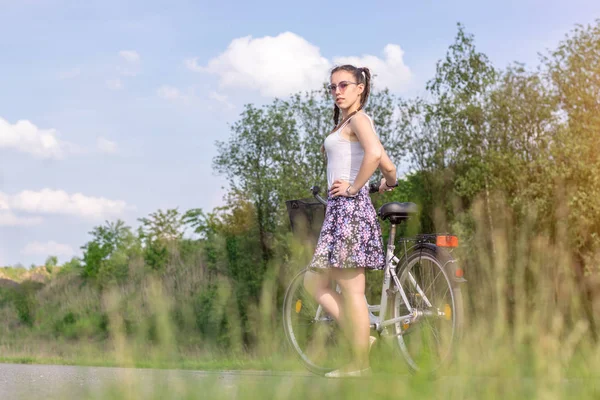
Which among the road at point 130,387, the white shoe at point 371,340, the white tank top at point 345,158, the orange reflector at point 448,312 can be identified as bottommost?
the road at point 130,387

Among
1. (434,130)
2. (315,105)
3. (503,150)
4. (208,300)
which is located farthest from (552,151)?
(208,300)

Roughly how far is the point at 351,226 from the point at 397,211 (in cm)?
39

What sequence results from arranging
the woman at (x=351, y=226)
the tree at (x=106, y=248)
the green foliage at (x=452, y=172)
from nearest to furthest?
the woman at (x=351, y=226), the green foliage at (x=452, y=172), the tree at (x=106, y=248)

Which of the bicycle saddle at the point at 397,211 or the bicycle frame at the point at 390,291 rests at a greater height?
the bicycle saddle at the point at 397,211

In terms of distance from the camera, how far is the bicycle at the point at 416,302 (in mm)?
5043

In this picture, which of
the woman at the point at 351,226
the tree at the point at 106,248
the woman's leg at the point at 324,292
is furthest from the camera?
the tree at the point at 106,248

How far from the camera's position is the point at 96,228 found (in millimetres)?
27469

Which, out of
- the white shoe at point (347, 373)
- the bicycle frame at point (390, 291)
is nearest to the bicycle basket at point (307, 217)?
the bicycle frame at point (390, 291)

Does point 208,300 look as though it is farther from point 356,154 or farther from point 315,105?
point 356,154

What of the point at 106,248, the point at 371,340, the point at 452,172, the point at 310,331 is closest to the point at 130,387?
the point at 371,340

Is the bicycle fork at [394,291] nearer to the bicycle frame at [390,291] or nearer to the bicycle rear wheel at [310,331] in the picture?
the bicycle frame at [390,291]

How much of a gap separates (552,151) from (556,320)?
14646mm

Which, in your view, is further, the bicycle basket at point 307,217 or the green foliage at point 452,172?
the green foliage at point 452,172

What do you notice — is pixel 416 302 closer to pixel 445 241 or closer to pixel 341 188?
pixel 445 241
